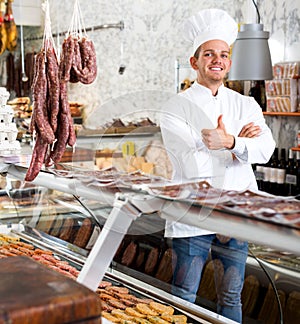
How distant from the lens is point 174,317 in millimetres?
2166

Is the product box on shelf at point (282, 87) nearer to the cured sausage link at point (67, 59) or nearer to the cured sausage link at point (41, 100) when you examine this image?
the cured sausage link at point (67, 59)

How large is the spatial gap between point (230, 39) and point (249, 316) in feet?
4.42

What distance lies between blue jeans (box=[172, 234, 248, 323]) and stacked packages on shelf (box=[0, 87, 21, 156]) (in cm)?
105

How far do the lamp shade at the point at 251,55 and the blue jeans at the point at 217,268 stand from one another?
78.9 inches

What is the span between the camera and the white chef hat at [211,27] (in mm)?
Result: 2898

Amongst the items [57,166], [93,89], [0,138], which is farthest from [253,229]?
[93,89]

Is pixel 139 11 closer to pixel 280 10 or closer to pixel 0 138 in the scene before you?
pixel 280 10

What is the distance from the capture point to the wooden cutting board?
3.26ft

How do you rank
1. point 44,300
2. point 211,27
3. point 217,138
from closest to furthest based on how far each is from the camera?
1. point 44,300
2. point 217,138
3. point 211,27

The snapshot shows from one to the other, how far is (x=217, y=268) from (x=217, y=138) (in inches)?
21.3

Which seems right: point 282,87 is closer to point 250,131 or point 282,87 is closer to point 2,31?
point 250,131

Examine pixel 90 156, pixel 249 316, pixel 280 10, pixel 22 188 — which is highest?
pixel 280 10

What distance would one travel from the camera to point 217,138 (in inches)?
99.1

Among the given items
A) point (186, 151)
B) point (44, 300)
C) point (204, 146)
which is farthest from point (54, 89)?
point (44, 300)
